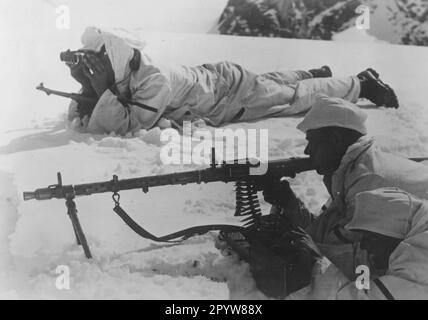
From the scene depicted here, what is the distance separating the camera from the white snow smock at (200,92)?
2.80 m

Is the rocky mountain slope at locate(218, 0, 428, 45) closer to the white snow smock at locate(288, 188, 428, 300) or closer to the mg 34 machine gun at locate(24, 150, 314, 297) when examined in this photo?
the mg 34 machine gun at locate(24, 150, 314, 297)

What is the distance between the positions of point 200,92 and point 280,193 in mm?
832

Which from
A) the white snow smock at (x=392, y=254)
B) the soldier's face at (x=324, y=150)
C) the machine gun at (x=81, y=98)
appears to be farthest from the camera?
the machine gun at (x=81, y=98)

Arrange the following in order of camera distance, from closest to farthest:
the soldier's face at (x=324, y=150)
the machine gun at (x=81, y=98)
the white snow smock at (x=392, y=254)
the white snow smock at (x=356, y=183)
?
the white snow smock at (x=392, y=254) < the white snow smock at (x=356, y=183) < the soldier's face at (x=324, y=150) < the machine gun at (x=81, y=98)

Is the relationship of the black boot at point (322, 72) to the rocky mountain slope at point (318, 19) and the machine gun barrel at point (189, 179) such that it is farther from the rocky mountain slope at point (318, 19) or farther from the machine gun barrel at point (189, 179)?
the machine gun barrel at point (189, 179)

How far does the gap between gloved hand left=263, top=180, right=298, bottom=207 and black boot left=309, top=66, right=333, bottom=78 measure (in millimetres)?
867

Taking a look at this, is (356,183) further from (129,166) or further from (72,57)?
(72,57)

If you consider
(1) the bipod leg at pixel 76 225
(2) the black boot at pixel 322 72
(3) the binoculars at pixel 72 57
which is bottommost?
(1) the bipod leg at pixel 76 225

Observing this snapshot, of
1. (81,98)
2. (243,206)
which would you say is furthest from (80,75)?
(243,206)

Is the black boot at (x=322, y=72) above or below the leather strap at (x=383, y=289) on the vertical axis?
above

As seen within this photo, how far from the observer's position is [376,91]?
113 inches

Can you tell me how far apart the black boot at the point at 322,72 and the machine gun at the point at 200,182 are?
798mm

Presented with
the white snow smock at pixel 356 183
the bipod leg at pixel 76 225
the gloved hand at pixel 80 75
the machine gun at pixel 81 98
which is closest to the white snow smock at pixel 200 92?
the machine gun at pixel 81 98
